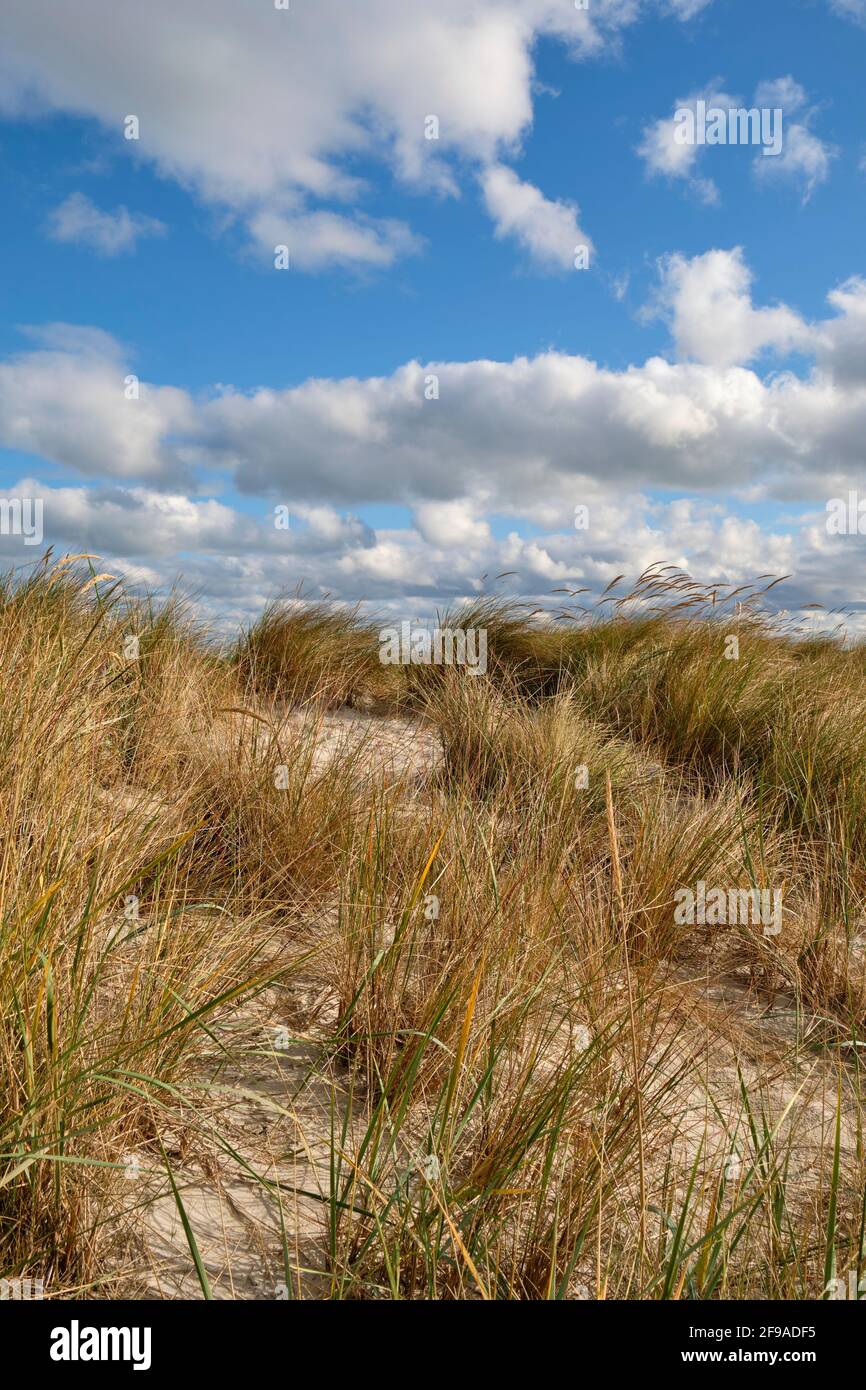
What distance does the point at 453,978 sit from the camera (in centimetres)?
196

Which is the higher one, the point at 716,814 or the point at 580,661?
the point at 580,661

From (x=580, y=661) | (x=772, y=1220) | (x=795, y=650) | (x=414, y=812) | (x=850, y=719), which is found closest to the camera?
(x=772, y=1220)

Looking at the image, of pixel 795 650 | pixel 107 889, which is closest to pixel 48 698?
pixel 107 889

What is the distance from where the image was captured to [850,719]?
15.9 ft

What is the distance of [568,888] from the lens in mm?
2389

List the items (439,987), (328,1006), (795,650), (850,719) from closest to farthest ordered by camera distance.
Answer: (439,987) → (328,1006) → (850,719) → (795,650)

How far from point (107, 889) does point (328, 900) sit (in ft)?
3.21

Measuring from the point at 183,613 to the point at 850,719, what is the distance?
14.6ft

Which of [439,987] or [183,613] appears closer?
[439,987]

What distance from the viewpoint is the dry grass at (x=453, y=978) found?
142 cm

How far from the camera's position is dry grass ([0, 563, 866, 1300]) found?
1415 millimetres
